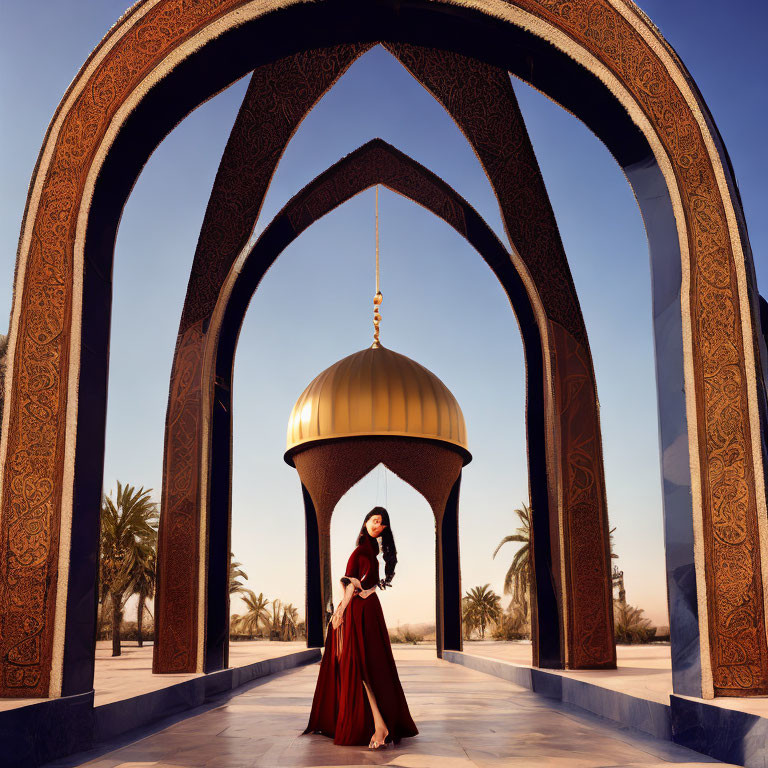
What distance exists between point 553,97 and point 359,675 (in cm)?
428

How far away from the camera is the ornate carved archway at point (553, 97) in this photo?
15.5ft

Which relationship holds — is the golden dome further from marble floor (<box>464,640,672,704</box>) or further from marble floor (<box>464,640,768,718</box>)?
marble floor (<box>464,640,672,704</box>)

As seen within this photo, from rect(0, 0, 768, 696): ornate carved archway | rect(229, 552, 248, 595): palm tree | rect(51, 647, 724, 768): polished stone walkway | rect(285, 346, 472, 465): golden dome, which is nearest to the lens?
rect(51, 647, 724, 768): polished stone walkway

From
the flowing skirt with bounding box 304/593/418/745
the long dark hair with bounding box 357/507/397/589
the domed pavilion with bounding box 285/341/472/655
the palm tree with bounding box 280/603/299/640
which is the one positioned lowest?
the palm tree with bounding box 280/603/299/640

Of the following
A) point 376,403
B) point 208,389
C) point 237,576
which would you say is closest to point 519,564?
point 237,576

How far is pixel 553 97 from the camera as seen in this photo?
19.3 ft

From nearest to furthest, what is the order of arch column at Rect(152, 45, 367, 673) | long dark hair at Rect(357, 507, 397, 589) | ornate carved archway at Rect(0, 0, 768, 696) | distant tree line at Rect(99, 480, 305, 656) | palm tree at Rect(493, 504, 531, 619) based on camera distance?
1. ornate carved archway at Rect(0, 0, 768, 696)
2. long dark hair at Rect(357, 507, 397, 589)
3. arch column at Rect(152, 45, 367, 673)
4. distant tree line at Rect(99, 480, 305, 656)
5. palm tree at Rect(493, 504, 531, 619)

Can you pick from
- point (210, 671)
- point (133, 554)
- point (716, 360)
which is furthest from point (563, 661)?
point (133, 554)

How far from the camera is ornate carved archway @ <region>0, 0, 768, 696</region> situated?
4719mm

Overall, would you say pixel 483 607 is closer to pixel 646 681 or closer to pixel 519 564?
pixel 519 564

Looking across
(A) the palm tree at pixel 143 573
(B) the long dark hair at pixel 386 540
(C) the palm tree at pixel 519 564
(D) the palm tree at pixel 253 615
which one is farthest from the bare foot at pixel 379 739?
(D) the palm tree at pixel 253 615

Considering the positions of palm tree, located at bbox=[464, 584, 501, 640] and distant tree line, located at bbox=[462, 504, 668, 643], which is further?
palm tree, located at bbox=[464, 584, 501, 640]

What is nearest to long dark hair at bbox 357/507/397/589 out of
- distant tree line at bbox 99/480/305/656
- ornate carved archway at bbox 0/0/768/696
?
ornate carved archway at bbox 0/0/768/696

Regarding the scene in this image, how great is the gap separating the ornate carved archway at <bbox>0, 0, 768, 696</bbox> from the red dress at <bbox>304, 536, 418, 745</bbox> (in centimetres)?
153
